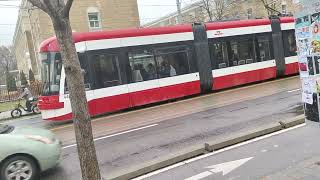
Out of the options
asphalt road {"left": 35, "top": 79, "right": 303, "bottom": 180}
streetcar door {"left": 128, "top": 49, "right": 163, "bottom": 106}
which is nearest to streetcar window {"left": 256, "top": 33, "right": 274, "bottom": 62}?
streetcar door {"left": 128, "top": 49, "right": 163, "bottom": 106}

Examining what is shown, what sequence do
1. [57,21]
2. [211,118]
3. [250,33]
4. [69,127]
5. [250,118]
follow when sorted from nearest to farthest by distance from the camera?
[57,21], [250,118], [211,118], [69,127], [250,33]

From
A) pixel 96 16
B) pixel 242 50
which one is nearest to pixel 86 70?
pixel 242 50

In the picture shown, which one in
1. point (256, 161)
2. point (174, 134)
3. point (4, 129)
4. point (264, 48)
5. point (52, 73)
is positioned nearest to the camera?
point (256, 161)

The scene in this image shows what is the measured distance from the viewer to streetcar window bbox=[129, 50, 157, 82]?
53.1 ft

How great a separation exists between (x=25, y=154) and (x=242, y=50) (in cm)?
1394

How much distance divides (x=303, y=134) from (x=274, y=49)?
496 inches

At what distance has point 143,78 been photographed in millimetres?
16359

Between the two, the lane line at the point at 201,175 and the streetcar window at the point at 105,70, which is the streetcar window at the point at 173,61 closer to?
the streetcar window at the point at 105,70

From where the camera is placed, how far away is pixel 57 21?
504 centimetres

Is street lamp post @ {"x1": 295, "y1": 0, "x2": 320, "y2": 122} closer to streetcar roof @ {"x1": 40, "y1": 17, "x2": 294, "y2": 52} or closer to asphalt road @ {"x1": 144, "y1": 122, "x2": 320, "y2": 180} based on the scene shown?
asphalt road @ {"x1": 144, "y1": 122, "x2": 320, "y2": 180}

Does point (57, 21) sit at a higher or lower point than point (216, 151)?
higher

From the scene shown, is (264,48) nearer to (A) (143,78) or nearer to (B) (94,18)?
(A) (143,78)

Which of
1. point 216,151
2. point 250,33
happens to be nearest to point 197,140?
point 216,151

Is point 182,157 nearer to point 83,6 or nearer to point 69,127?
point 69,127
